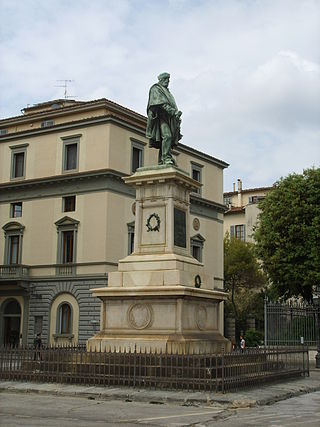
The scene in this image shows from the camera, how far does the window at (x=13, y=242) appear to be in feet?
140

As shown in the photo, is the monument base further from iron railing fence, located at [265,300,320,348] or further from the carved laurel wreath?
iron railing fence, located at [265,300,320,348]

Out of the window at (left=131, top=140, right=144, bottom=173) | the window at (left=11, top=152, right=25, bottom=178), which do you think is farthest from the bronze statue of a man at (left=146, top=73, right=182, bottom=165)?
the window at (left=11, top=152, right=25, bottom=178)

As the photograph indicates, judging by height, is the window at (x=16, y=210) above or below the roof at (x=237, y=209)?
below

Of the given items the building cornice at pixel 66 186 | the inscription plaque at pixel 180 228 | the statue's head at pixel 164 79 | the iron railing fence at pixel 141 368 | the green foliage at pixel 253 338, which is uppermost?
the building cornice at pixel 66 186

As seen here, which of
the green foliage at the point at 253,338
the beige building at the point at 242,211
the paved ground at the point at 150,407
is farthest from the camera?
the beige building at the point at 242,211

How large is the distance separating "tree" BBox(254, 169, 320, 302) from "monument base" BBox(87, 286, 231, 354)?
18.1 meters

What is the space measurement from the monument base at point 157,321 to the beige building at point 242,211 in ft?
144

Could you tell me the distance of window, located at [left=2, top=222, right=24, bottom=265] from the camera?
4275 cm

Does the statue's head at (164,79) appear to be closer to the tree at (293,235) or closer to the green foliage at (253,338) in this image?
the tree at (293,235)

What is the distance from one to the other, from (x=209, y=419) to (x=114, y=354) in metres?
4.59

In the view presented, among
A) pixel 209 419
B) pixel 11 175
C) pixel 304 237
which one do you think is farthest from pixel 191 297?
pixel 11 175

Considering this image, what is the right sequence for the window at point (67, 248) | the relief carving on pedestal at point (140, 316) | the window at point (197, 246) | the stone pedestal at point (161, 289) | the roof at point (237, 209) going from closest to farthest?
the stone pedestal at point (161, 289) → the relief carving on pedestal at point (140, 316) → the window at point (67, 248) → the window at point (197, 246) → the roof at point (237, 209)

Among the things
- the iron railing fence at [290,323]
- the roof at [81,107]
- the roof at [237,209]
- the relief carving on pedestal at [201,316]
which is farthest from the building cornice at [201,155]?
the relief carving on pedestal at [201,316]

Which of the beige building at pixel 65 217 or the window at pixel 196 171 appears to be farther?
the window at pixel 196 171
